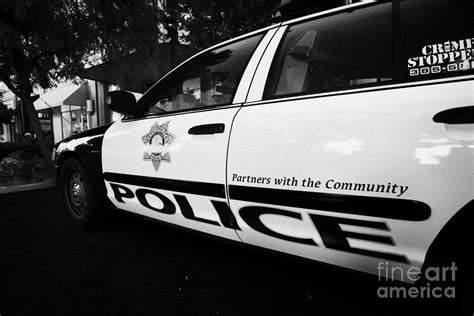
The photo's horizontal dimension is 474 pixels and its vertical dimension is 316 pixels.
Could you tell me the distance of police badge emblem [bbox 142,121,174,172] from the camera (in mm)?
2127

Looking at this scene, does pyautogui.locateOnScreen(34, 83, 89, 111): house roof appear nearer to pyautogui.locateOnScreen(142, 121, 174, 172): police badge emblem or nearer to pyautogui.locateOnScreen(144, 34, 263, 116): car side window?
pyautogui.locateOnScreen(144, 34, 263, 116): car side window

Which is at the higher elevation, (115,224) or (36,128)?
(36,128)

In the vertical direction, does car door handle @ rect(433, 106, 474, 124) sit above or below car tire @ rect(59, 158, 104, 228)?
above

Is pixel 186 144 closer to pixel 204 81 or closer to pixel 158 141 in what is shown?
pixel 158 141

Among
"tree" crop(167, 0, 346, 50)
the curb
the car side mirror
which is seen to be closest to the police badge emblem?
the car side mirror

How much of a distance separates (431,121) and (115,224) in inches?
114

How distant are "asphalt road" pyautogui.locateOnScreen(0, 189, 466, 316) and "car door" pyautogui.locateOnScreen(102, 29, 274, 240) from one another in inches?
13.4

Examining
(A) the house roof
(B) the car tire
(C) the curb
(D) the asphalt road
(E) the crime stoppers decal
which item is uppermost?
(A) the house roof

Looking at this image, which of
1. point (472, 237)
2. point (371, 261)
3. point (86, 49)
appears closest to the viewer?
point (472, 237)

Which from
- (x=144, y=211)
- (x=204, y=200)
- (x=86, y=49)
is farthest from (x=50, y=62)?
(x=204, y=200)

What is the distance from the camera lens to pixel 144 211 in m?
2.42

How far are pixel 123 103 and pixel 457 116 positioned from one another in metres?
2.14

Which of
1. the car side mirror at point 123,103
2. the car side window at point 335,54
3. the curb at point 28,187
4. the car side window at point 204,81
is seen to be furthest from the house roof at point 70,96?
the car side window at point 335,54

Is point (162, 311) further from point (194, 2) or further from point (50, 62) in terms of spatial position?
point (50, 62)
